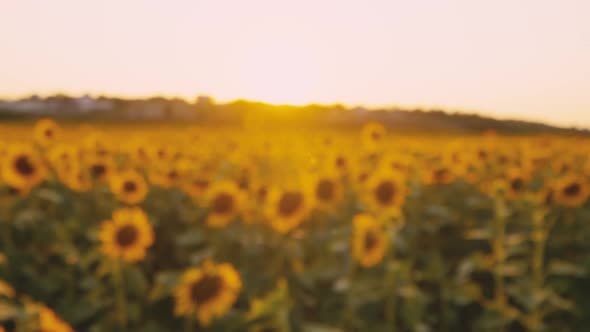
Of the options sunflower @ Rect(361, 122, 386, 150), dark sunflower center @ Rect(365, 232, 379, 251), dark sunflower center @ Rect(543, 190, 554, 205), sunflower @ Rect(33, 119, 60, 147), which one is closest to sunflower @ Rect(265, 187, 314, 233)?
dark sunflower center @ Rect(365, 232, 379, 251)

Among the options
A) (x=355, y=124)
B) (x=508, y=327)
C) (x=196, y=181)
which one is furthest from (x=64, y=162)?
(x=355, y=124)

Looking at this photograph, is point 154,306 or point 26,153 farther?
point 26,153

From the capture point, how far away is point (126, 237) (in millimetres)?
4031

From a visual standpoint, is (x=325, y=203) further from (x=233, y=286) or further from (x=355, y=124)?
(x=355, y=124)

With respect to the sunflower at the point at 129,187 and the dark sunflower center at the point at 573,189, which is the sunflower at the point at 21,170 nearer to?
the sunflower at the point at 129,187

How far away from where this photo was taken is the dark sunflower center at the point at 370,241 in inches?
151

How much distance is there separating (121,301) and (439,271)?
1.88 m

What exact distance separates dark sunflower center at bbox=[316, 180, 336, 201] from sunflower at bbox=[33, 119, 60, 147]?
396 centimetres

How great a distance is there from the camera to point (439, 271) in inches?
168

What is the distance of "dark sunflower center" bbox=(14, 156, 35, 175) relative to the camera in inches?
210

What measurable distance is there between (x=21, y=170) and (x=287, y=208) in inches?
90.2

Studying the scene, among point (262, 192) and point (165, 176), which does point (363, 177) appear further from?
point (165, 176)

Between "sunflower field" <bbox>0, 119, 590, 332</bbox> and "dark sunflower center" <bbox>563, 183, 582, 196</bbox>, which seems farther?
"dark sunflower center" <bbox>563, 183, 582, 196</bbox>

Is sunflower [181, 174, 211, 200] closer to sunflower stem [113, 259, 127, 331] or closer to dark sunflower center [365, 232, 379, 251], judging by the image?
sunflower stem [113, 259, 127, 331]
